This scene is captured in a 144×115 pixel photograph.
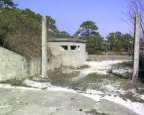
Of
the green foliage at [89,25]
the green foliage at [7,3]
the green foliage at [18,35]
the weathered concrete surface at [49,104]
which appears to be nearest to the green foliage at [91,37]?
the green foliage at [89,25]

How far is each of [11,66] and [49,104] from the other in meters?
6.04

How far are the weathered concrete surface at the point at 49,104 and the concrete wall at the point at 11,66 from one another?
2823 millimetres

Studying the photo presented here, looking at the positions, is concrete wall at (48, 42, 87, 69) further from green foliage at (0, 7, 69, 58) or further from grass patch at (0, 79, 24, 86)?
grass patch at (0, 79, 24, 86)

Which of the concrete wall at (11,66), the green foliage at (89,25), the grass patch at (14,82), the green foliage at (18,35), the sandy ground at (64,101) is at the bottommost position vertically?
the sandy ground at (64,101)

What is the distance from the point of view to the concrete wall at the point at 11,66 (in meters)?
17.0

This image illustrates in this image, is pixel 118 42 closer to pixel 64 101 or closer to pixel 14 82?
pixel 14 82

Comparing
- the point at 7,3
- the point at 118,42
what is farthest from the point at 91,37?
the point at 7,3

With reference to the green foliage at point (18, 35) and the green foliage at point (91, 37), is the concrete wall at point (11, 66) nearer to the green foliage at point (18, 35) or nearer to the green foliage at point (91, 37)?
the green foliage at point (18, 35)

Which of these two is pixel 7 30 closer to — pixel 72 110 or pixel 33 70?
pixel 33 70

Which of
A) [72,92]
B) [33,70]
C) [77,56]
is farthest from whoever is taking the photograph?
[77,56]

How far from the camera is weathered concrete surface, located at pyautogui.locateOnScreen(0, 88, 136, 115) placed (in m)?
10.9

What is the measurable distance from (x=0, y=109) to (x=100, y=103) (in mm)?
3902

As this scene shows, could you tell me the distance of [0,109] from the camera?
11.0 m

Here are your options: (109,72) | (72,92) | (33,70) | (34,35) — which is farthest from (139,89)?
(34,35)
